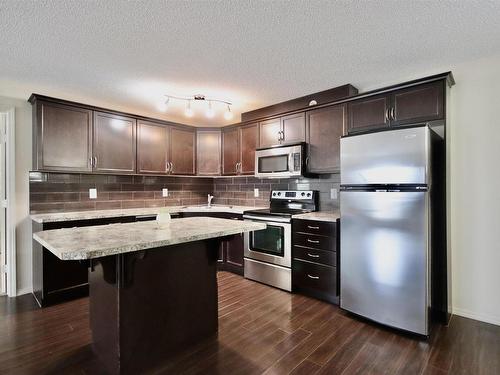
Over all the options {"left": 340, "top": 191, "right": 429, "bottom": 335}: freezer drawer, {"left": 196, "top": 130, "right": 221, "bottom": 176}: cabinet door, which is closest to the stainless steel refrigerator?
{"left": 340, "top": 191, "right": 429, "bottom": 335}: freezer drawer

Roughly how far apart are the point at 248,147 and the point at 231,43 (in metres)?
1.95

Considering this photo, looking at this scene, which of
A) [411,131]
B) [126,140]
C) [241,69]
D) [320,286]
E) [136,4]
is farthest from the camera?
[126,140]

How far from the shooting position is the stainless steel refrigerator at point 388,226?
221cm

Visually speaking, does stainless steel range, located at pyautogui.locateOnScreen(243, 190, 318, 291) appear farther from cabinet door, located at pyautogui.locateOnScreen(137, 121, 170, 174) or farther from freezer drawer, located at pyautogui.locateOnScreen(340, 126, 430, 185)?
cabinet door, located at pyautogui.locateOnScreen(137, 121, 170, 174)

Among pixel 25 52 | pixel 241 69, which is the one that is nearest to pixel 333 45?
pixel 241 69

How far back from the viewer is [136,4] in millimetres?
1756

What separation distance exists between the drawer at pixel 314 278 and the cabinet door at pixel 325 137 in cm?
110

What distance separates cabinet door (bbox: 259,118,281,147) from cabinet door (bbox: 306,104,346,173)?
450 millimetres

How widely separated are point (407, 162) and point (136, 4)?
2.26 metres

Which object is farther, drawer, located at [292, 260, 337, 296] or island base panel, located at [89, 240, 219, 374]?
drawer, located at [292, 260, 337, 296]

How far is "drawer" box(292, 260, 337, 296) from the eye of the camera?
2859 mm

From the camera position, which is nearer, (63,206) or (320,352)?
(320,352)

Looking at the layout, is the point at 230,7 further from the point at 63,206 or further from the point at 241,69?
the point at 63,206

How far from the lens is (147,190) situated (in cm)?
→ 425
